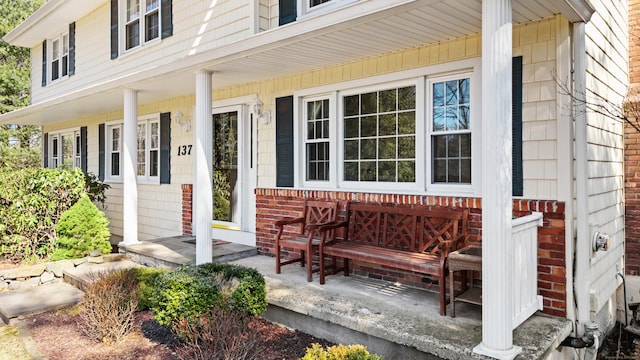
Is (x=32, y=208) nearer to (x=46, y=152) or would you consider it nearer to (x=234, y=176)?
(x=234, y=176)

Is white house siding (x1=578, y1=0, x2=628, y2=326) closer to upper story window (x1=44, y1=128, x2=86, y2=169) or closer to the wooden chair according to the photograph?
the wooden chair

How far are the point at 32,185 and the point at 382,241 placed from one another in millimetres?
6502

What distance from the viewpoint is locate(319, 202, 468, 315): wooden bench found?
4.17 meters

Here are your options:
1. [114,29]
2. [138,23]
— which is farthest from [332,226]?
[114,29]

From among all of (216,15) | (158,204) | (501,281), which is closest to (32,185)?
(158,204)

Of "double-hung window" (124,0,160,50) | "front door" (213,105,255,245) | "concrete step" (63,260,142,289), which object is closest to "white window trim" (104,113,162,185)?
"double-hung window" (124,0,160,50)

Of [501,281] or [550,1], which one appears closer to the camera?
[501,281]

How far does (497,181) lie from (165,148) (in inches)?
273

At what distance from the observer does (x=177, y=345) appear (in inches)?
158

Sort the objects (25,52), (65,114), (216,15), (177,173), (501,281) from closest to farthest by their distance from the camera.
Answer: (501,281), (216,15), (177,173), (65,114), (25,52)

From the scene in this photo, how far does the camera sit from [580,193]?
3857mm

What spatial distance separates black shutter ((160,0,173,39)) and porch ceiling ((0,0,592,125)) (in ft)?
4.48

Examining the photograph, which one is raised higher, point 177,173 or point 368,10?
point 368,10

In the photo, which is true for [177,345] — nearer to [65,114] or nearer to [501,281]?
[501,281]
